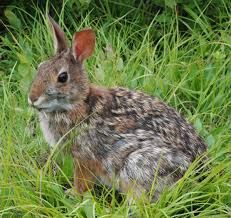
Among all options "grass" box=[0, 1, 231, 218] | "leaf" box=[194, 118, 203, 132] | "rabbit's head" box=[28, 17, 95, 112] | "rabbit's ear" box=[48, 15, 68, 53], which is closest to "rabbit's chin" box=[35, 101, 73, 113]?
"rabbit's head" box=[28, 17, 95, 112]

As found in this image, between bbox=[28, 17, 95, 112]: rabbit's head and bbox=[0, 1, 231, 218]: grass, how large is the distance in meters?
0.35

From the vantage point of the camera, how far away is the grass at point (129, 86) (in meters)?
4.54

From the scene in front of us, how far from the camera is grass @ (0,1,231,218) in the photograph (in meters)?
4.54

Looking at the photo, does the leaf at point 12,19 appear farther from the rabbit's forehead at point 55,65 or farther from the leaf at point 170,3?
the rabbit's forehead at point 55,65

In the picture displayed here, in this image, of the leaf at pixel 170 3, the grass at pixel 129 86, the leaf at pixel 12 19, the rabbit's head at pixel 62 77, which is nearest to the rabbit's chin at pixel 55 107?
the rabbit's head at pixel 62 77

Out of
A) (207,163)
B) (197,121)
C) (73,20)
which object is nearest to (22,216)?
(207,163)

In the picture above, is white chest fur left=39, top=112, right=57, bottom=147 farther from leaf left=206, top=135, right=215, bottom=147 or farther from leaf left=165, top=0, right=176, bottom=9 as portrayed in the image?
leaf left=165, top=0, right=176, bottom=9

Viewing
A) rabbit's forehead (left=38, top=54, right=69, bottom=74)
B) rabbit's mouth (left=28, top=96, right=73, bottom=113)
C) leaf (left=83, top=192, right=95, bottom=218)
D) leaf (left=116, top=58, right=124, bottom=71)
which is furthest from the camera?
leaf (left=116, top=58, right=124, bottom=71)

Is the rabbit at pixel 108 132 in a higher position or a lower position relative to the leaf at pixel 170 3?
lower

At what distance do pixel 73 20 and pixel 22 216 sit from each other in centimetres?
254

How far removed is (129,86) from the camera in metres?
5.75

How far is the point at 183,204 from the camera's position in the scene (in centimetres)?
454

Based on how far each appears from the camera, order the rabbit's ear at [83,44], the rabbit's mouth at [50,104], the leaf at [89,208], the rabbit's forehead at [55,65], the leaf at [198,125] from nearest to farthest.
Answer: the leaf at [89,208] → the rabbit's mouth at [50,104] → the rabbit's forehead at [55,65] → the rabbit's ear at [83,44] → the leaf at [198,125]

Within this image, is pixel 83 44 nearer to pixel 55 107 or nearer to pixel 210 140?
pixel 55 107
